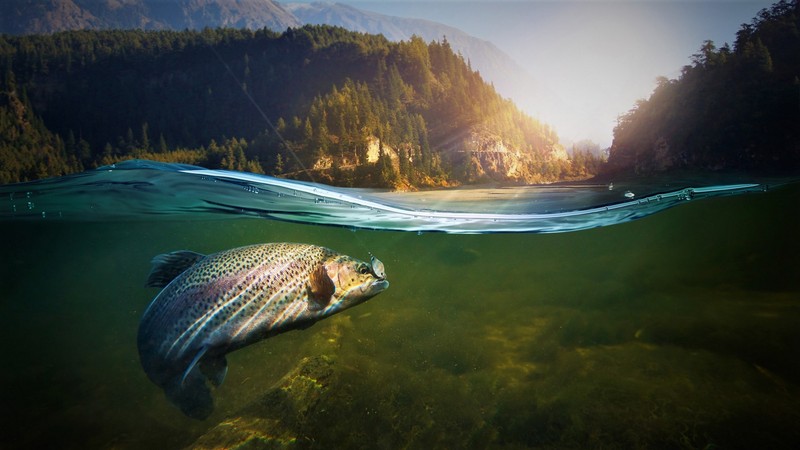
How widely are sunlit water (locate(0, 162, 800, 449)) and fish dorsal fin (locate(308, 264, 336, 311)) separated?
2724 millimetres

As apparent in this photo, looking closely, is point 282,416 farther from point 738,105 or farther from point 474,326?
point 738,105

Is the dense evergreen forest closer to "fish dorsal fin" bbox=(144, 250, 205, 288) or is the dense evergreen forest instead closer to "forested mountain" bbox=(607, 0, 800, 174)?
"forested mountain" bbox=(607, 0, 800, 174)

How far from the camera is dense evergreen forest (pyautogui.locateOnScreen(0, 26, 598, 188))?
22.5 meters

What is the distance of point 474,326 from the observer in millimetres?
9477

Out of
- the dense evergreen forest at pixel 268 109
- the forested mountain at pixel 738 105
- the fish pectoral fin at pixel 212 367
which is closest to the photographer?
the fish pectoral fin at pixel 212 367

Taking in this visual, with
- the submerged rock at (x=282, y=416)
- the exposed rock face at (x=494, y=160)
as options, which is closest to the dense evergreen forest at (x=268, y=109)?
the exposed rock face at (x=494, y=160)

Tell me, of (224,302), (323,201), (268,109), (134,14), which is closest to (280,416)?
(224,302)

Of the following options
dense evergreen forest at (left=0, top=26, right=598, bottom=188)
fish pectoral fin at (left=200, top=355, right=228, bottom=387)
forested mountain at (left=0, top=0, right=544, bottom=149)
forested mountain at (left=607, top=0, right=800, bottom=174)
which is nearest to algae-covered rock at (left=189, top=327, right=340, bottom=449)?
fish pectoral fin at (left=200, top=355, right=228, bottom=387)

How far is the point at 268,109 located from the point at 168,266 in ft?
197

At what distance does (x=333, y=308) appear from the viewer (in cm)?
411

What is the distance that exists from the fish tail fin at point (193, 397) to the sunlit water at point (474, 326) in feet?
6.66

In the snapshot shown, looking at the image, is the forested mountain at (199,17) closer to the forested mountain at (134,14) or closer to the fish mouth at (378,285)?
the forested mountain at (134,14)

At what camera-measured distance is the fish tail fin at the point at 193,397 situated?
357cm

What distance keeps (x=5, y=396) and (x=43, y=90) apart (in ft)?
263
